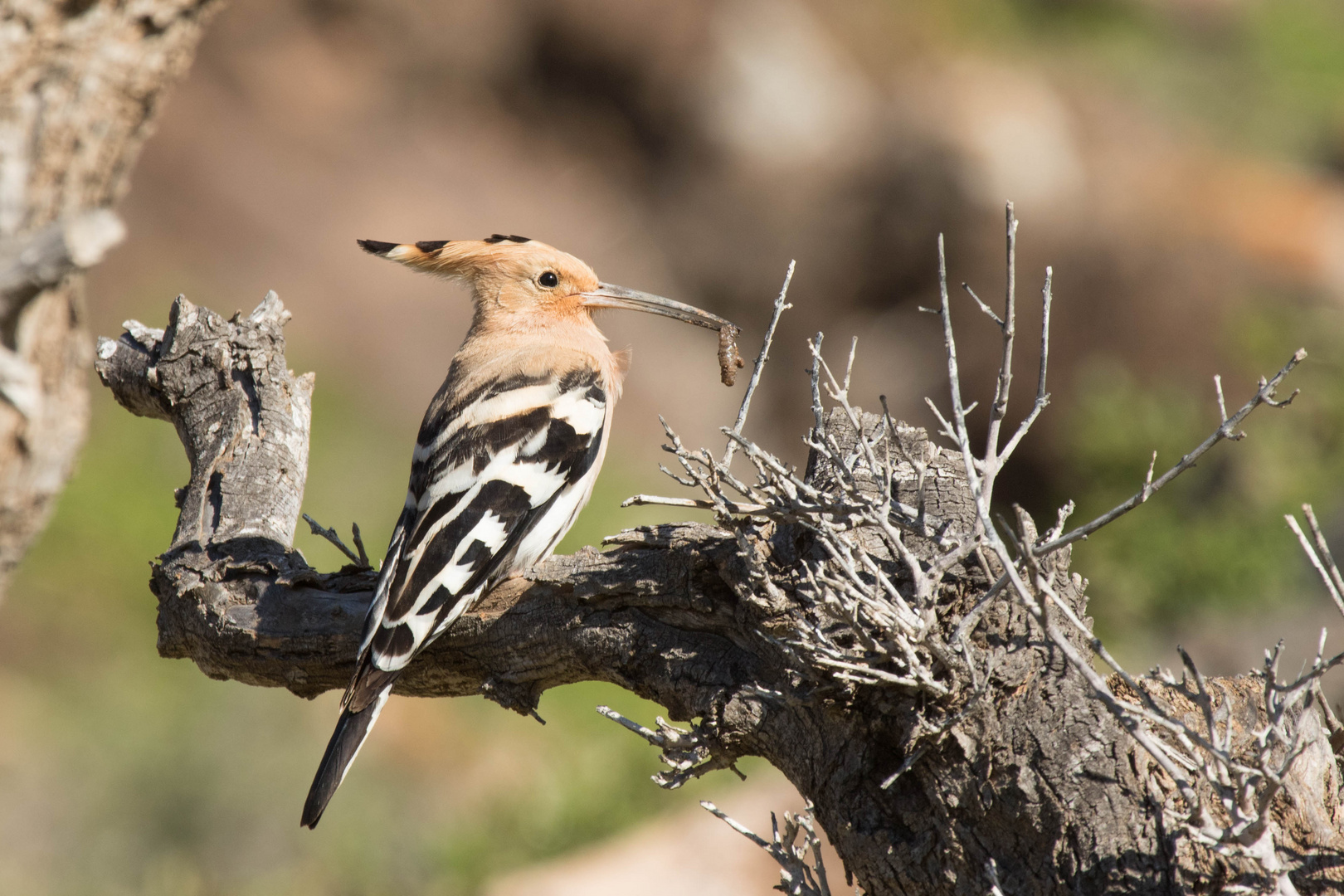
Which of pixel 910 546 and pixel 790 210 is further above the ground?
pixel 790 210

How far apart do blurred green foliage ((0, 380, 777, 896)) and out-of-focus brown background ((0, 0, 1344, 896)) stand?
2 cm

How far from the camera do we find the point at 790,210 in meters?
8.99

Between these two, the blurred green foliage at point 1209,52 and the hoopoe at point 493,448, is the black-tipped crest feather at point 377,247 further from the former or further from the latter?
the blurred green foliage at point 1209,52

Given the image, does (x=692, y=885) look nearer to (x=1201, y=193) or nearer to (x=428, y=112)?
(x=1201, y=193)

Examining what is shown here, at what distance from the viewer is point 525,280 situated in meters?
3.13

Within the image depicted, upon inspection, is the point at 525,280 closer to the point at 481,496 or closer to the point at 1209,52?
the point at 481,496

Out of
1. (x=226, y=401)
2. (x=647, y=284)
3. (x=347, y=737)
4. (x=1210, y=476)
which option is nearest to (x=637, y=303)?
(x=226, y=401)

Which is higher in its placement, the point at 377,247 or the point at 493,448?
the point at 377,247

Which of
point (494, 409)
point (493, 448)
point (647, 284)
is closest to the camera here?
point (493, 448)

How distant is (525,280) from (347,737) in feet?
4.85

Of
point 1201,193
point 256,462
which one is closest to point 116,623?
point 256,462

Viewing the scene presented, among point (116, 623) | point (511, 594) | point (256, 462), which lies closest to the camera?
point (511, 594)

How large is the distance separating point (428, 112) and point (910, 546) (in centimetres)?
850

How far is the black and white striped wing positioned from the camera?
6.62ft
